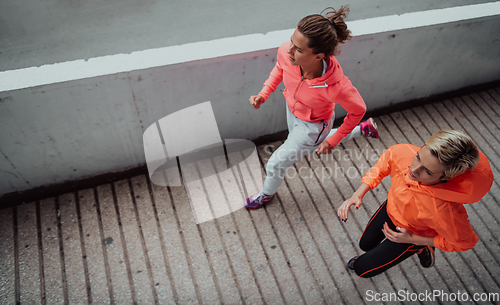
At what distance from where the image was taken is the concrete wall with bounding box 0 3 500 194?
90.8 inches

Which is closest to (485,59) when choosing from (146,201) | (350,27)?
(350,27)

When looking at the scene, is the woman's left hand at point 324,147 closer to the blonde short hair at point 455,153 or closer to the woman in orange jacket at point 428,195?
the woman in orange jacket at point 428,195

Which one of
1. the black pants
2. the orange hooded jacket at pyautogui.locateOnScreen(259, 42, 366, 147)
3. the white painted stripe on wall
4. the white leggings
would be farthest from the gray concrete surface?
the black pants

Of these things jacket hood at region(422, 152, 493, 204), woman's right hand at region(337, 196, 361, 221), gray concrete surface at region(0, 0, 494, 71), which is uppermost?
gray concrete surface at region(0, 0, 494, 71)

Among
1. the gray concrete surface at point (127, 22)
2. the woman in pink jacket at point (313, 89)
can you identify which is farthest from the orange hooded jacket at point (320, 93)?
the gray concrete surface at point (127, 22)

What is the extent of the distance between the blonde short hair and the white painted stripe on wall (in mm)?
1468

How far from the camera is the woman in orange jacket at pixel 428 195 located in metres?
1.54

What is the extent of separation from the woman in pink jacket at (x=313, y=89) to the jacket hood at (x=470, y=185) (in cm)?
66

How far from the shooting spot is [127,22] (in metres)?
3.04

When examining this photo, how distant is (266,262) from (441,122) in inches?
94.7

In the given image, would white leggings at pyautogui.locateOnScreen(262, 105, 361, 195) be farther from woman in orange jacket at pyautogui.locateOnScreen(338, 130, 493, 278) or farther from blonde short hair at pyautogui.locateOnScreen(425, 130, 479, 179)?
blonde short hair at pyautogui.locateOnScreen(425, 130, 479, 179)

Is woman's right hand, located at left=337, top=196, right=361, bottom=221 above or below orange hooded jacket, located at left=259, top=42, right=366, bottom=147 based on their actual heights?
below

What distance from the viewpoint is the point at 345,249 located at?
2756 millimetres

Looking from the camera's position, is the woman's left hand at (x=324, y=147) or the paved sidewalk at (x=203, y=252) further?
the paved sidewalk at (x=203, y=252)
